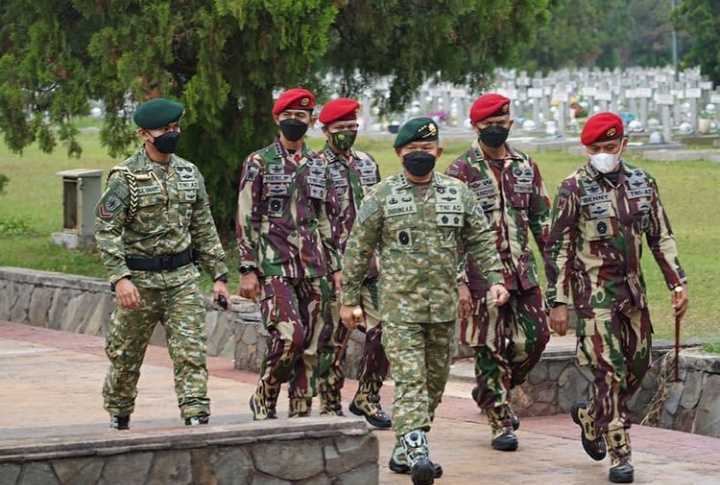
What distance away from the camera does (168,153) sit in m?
9.92

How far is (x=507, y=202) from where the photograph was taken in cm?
1062

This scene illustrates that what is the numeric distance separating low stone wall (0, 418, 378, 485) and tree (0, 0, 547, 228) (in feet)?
30.4

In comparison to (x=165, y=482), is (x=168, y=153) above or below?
above

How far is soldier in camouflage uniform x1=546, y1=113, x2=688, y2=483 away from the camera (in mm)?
9797

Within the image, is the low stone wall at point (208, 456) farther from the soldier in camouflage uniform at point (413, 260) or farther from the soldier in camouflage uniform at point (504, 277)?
the soldier in camouflage uniform at point (504, 277)

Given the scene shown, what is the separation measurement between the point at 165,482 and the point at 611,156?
293 cm

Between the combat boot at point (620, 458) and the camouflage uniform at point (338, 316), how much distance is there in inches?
82.4

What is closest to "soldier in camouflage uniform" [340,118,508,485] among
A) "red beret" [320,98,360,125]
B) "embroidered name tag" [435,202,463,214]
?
"embroidered name tag" [435,202,463,214]

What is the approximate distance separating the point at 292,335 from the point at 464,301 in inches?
42.4

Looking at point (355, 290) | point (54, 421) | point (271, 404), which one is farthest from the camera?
point (54, 421)

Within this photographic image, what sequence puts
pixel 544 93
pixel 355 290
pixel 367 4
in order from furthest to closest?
pixel 544 93
pixel 367 4
pixel 355 290

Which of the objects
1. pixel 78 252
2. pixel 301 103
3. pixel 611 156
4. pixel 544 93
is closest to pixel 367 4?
pixel 78 252

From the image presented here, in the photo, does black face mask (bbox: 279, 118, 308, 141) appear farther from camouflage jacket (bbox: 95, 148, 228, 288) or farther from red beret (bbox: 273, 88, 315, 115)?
camouflage jacket (bbox: 95, 148, 228, 288)

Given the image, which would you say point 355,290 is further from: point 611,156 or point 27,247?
point 27,247
